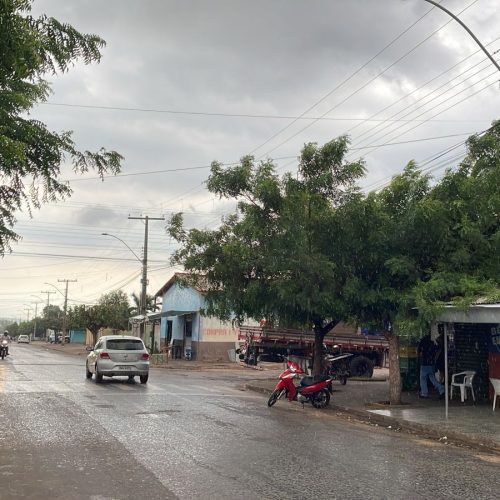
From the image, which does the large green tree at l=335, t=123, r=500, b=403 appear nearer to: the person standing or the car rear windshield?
the person standing

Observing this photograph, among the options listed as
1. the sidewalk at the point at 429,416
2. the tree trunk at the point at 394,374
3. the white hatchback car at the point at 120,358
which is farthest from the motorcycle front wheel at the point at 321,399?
the white hatchback car at the point at 120,358

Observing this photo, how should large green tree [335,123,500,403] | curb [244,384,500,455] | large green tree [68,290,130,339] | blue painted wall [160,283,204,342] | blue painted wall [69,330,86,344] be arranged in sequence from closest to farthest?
curb [244,384,500,455], large green tree [335,123,500,403], blue painted wall [160,283,204,342], large green tree [68,290,130,339], blue painted wall [69,330,86,344]

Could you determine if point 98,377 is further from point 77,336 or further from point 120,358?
point 77,336

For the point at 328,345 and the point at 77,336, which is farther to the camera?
the point at 77,336

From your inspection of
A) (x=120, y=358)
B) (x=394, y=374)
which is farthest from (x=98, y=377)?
(x=394, y=374)

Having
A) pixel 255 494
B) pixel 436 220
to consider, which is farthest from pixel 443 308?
pixel 255 494

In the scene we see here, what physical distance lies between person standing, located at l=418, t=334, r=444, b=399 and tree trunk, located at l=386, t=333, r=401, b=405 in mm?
2027

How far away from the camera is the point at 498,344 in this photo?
15.9 metres

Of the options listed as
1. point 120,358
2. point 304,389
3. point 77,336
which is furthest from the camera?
point 77,336

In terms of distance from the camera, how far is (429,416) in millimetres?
13430

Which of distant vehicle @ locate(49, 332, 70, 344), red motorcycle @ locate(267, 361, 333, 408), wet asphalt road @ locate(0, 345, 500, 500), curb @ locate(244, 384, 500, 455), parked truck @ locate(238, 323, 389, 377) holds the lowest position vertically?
distant vehicle @ locate(49, 332, 70, 344)

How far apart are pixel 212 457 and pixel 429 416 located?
7.18 meters

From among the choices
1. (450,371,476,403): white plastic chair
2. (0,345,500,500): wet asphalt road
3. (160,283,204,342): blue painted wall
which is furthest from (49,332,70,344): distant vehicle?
(0,345,500,500): wet asphalt road

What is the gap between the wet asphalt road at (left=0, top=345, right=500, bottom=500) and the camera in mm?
6543
